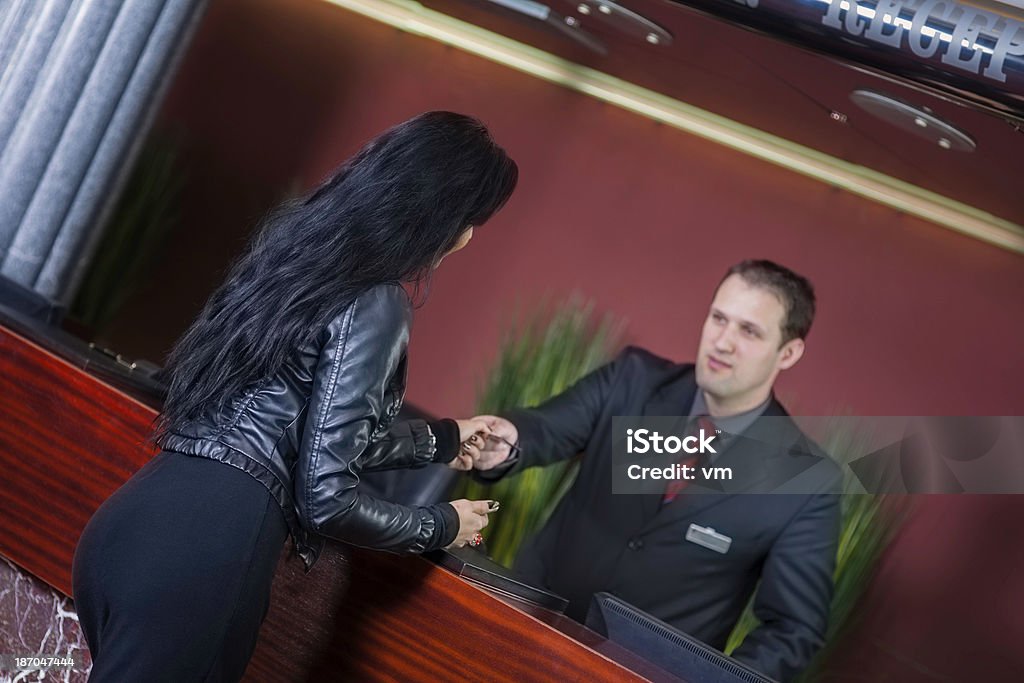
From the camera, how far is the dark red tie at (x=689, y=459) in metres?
3.27

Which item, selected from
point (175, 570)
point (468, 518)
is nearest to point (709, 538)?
point (468, 518)

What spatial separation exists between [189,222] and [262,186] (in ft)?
1.32

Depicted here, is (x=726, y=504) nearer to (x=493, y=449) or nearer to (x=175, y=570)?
(x=493, y=449)

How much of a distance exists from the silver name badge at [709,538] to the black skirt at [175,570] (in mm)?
1649

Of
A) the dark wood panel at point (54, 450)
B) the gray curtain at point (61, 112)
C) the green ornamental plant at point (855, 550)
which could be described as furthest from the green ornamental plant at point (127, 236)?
the green ornamental plant at point (855, 550)

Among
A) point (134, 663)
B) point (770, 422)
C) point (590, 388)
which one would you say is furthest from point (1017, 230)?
point (134, 663)

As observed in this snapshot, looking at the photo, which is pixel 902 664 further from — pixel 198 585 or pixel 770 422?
pixel 198 585

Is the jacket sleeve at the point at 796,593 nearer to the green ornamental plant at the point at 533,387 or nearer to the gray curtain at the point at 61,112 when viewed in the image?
the green ornamental plant at the point at 533,387

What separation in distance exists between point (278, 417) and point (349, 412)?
14 centimetres

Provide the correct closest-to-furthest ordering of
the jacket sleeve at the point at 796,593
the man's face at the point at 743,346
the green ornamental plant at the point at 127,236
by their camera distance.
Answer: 1. the jacket sleeve at the point at 796,593
2. the man's face at the point at 743,346
3. the green ornamental plant at the point at 127,236

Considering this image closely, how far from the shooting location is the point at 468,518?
2072mm

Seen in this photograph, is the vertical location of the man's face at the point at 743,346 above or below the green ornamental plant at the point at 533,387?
above

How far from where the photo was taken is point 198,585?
67.4 inches

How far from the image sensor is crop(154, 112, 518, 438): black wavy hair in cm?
178
